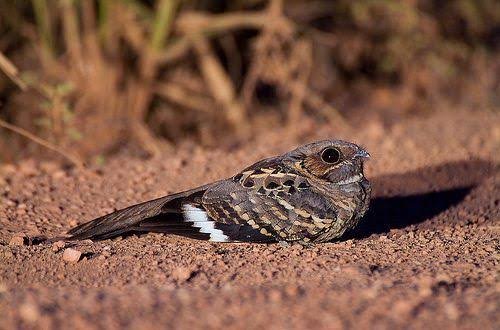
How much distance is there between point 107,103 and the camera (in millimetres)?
8023

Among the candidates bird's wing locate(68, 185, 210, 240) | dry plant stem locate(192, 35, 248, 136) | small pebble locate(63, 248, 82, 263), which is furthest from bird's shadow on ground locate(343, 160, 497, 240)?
dry plant stem locate(192, 35, 248, 136)

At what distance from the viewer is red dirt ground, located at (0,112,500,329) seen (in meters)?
3.16

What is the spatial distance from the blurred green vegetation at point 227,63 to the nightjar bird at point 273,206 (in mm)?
2061

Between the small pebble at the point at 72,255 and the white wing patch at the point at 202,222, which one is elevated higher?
the white wing patch at the point at 202,222

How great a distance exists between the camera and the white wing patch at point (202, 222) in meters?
4.41

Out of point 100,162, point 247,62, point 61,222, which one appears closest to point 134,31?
point 247,62

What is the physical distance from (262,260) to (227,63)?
5.82 m

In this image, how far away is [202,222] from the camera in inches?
175

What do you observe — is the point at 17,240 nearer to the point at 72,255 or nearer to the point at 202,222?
the point at 72,255

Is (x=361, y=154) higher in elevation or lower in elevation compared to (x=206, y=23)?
lower

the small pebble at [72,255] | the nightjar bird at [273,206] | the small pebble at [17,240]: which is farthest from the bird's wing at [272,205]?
the small pebble at [17,240]

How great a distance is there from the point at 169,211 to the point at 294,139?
315cm

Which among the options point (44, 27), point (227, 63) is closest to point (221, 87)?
point (227, 63)

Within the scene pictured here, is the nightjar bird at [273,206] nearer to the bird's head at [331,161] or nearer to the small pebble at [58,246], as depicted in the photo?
the bird's head at [331,161]
